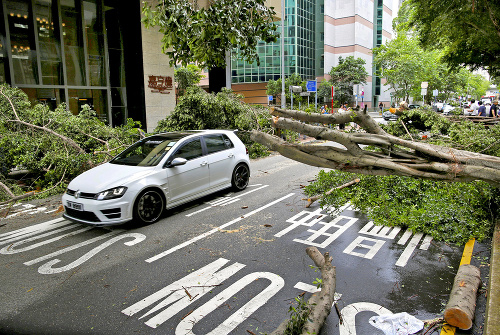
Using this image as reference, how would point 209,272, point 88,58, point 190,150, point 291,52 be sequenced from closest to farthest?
point 209,272, point 190,150, point 88,58, point 291,52

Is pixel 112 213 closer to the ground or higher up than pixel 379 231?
higher up

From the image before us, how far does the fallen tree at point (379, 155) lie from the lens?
3988mm

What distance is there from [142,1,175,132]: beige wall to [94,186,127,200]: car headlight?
11327 mm

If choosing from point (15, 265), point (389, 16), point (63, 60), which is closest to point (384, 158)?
point (15, 265)

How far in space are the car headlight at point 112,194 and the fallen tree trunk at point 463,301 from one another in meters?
5.15

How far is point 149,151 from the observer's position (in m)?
7.49

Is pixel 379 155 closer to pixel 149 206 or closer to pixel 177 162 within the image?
pixel 177 162

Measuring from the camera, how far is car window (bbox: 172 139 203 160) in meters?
7.48

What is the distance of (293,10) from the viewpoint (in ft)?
184

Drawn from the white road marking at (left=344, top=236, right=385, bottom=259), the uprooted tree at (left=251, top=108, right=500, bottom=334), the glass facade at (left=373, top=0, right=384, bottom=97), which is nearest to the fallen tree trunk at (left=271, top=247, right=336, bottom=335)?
the uprooted tree at (left=251, top=108, right=500, bottom=334)

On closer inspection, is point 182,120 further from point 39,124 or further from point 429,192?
point 429,192

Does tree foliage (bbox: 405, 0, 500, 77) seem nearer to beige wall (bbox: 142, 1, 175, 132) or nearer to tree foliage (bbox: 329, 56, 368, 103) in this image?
beige wall (bbox: 142, 1, 175, 132)

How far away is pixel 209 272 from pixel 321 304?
1818 mm

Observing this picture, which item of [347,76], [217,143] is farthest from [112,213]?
[347,76]
